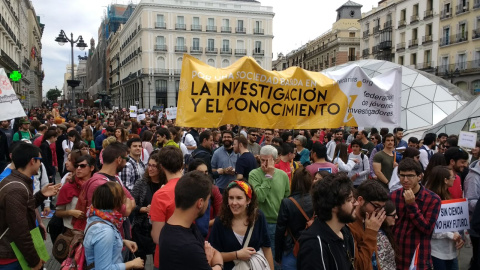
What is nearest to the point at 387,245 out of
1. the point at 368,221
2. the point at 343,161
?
the point at 368,221

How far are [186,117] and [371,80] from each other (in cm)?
305

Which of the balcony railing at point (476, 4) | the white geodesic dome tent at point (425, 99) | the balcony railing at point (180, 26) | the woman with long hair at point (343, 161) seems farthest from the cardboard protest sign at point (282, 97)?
the balcony railing at point (180, 26)

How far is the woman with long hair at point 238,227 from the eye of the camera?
10.6 ft

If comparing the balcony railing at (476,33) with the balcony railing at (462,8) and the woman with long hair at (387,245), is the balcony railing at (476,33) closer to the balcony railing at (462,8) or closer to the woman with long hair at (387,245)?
the balcony railing at (462,8)

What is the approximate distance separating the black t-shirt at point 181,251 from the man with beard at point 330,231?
2.14ft

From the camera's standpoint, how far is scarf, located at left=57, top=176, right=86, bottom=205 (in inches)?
156

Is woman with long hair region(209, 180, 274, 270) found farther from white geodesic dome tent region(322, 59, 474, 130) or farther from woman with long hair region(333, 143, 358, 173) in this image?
white geodesic dome tent region(322, 59, 474, 130)

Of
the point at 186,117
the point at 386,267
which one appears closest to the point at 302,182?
the point at 386,267

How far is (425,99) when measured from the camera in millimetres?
18203

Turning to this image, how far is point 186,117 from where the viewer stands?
5.02 m

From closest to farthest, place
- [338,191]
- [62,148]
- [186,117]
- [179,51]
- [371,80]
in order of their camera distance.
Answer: [338,191], [186,117], [371,80], [62,148], [179,51]

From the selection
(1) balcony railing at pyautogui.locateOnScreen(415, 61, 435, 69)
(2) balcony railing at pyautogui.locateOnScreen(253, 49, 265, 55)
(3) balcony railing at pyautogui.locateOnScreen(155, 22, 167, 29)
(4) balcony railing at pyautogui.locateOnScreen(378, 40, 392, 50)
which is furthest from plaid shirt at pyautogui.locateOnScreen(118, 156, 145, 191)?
(2) balcony railing at pyautogui.locateOnScreen(253, 49, 265, 55)

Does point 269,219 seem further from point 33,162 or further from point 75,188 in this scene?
point 33,162

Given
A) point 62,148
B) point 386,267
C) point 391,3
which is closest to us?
point 386,267
